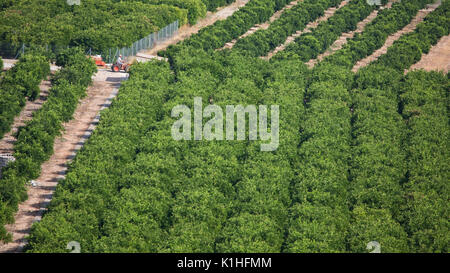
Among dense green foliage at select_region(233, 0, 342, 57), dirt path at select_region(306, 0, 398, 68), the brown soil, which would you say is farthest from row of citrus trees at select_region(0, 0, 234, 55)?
dirt path at select_region(306, 0, 398, 68)

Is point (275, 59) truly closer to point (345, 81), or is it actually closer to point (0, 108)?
point (345, 81)

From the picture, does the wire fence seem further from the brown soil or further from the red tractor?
the red tractor

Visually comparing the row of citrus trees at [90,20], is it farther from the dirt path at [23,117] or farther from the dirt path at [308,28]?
the dirt path at [308,28]

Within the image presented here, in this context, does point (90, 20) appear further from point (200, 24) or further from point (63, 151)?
point (63, 151)

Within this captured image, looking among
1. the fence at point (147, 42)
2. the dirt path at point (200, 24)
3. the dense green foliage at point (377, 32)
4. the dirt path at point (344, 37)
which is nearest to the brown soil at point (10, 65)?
the fence at point (147, 42)

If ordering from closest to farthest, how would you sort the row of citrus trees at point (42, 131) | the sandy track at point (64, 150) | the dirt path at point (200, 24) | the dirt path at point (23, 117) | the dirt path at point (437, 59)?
1. the row of citrus trees at point (42, 131)
2. the sandy track at point (64, 150)
3. the dirt path at point (23, 117)
4. the dirt path at point (200, 24)
5. the dirt path at point (437, 59)

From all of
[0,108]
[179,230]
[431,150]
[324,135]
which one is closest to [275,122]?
[324,135]
